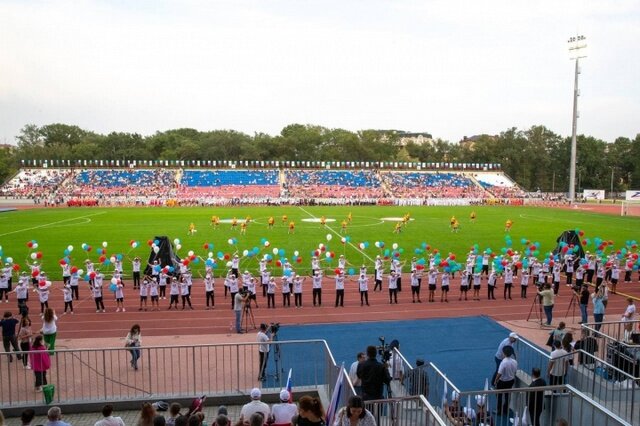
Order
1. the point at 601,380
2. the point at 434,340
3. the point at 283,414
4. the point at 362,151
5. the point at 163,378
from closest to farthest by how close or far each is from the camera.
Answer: the point at 283,414
the point at 601,380
the point at 163,378
the point at 434,340
the point at 362,151

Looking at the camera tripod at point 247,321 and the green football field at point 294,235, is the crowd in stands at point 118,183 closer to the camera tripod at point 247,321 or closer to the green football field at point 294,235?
the green football field at point 294,235

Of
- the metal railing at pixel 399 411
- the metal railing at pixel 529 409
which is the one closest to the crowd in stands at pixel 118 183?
the metal railing at pixel 399 411

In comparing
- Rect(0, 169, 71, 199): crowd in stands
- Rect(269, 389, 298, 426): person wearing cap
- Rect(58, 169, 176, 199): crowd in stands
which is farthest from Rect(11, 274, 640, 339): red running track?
Rect(0, 169, 71, 199): crowd in stands

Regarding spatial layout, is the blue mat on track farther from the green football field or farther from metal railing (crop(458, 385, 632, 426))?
the green football field

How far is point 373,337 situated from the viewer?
1356 centimetres

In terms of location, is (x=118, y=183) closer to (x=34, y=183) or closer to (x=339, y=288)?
(x=34, y=183)

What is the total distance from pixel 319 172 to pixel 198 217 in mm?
39214

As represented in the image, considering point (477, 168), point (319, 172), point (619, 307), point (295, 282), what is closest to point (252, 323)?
point (295, 282)

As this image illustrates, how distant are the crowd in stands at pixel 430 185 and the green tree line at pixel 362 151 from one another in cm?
1719

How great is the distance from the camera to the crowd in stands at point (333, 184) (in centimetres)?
7269

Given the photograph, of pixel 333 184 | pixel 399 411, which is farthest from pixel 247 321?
pixel 333 184

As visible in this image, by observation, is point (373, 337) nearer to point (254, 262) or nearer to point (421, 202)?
point (254, 262)

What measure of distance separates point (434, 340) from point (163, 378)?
691cm

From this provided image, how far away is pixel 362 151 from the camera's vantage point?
323ft
